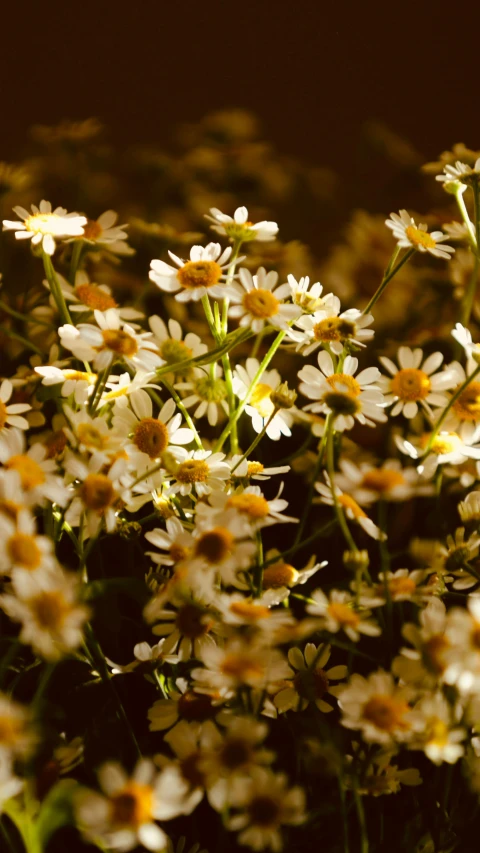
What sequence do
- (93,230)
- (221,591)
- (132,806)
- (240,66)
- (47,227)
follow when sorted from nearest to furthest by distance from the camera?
(132,806) < (221,591) < (47,227) < (93,230) < (240,66)

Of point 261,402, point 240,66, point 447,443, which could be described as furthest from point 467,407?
point 240,66

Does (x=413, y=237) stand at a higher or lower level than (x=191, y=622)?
higher

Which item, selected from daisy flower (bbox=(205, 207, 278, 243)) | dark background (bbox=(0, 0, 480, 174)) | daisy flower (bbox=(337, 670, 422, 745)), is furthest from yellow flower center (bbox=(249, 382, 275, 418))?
dark background (bbox=(0, 0, 480, 174))

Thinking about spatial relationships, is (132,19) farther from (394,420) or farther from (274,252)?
(394,420)

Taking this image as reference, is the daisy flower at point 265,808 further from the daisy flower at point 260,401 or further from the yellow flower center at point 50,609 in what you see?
the daisy flower at point 260,401

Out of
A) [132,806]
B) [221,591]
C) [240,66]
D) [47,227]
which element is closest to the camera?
[132,806]

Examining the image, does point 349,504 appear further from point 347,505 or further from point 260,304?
point 260,304

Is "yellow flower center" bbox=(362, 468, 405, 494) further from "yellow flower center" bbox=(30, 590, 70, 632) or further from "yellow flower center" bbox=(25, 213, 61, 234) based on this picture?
"yellow flower center" bbox=(25, 213, 61, 234)
